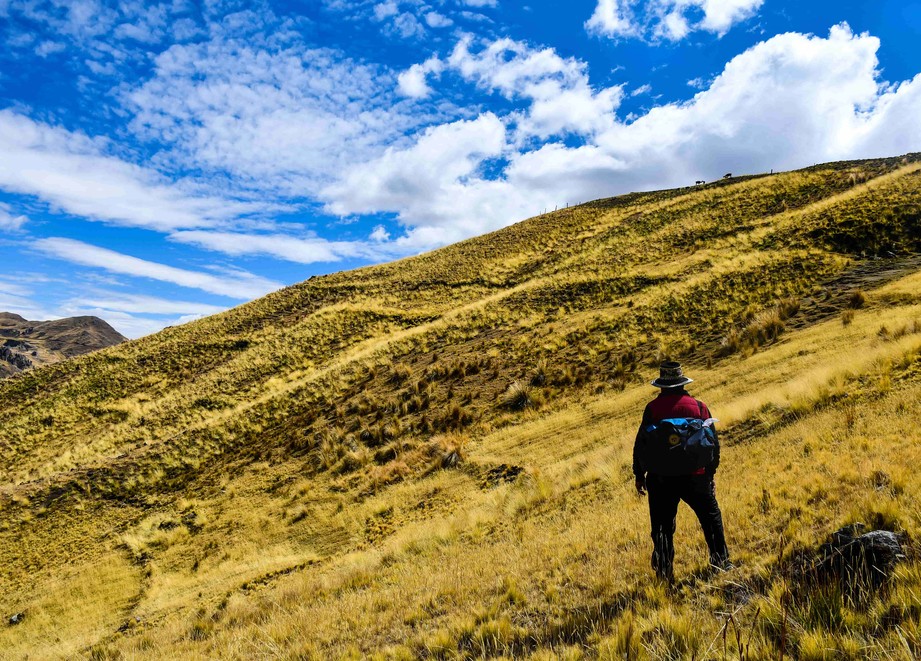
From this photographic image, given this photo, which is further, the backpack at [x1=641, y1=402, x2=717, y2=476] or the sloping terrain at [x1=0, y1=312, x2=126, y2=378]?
the sloping terrain at [x1=0, y1=312, x2=126, y2=378]

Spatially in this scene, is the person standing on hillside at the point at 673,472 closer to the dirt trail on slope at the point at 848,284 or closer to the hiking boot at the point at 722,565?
the hiking boot at the point at 722,565

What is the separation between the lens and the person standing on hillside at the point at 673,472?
4.89 metres

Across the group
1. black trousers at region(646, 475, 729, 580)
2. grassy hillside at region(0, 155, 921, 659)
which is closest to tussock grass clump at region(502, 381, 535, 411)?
grassy hillside at region(0, 155, 921, 659)

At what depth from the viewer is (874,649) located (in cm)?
305

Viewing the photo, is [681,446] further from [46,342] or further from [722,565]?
[46,342]

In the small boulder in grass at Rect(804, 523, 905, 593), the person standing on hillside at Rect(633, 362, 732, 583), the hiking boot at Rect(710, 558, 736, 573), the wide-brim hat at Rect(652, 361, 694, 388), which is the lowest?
the hiking boot at Rect(710, 558, 736, 573)

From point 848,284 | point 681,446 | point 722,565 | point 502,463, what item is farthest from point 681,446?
point 848,284

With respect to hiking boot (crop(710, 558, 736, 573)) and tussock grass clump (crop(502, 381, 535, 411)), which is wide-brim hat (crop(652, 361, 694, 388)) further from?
tussock grass clump (crop(502, 381, 535, 411))

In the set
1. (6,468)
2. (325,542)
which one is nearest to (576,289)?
(325,542)

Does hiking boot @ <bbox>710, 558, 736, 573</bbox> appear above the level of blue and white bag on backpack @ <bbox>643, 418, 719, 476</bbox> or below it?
below

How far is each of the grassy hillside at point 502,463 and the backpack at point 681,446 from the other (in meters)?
1.17

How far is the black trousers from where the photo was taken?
4930 millimetres

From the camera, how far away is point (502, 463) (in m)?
13.9

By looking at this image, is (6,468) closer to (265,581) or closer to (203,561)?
(203,561)
